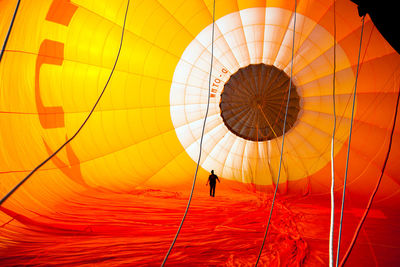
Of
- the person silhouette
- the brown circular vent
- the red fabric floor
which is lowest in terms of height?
the red fabric floor

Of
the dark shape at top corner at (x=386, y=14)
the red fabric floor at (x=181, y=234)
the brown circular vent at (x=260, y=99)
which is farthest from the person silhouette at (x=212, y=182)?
the dark shape at top corner at (x=386, y=14)

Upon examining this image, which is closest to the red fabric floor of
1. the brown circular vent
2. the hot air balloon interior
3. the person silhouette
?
the hot air balloon interior

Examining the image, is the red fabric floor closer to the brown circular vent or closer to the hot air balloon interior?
the hot air balloon interior

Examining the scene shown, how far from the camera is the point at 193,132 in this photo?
152 inches

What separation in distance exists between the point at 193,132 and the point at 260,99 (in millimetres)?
1127

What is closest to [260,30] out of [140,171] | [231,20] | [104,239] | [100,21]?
[231,20]

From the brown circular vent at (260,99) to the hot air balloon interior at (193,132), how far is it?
0.02 metres

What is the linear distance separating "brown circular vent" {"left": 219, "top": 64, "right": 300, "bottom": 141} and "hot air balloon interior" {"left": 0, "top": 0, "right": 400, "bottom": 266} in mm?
20

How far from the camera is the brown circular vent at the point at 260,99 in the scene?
3730 millimetres

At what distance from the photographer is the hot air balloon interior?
89.5 inches

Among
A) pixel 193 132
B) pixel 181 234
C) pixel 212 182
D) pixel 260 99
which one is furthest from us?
pixel 193 132

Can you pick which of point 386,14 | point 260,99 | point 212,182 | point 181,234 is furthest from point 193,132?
point 386,14

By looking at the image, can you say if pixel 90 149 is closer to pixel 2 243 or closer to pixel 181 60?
pixel 2 243

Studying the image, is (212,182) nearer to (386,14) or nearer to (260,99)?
(260,99)
